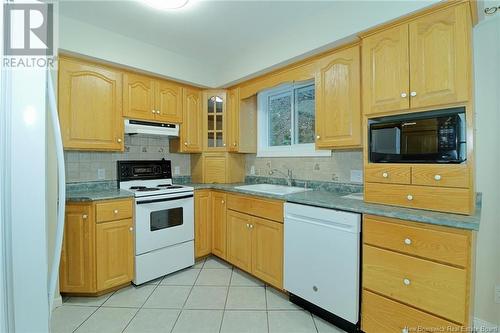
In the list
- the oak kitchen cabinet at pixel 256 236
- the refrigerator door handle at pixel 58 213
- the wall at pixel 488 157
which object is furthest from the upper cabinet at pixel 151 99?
the wall at pixel 488 157

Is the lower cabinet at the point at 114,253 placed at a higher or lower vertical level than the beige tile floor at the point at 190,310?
higher

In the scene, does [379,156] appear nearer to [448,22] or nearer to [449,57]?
[449,57]

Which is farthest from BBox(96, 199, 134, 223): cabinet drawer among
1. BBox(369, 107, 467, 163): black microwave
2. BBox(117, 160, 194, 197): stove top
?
BBox(369, 107, 467, 163): black microwave

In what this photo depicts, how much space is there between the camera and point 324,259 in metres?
1.79

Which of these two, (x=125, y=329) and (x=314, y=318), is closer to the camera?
(x=125, y=329)

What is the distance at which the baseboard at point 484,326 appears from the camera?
1.66 metres

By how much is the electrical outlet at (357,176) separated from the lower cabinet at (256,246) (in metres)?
0.82

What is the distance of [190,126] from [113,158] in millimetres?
966

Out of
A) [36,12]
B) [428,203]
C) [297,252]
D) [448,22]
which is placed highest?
[448,22]

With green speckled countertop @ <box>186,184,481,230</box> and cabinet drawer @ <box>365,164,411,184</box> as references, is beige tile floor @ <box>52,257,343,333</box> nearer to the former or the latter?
green speckled countertop @ <box>186,184,481,230</box>

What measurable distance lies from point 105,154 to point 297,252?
2300 mm

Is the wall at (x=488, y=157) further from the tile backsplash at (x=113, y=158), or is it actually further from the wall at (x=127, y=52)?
the tile backsplash at (x=113, y=158)

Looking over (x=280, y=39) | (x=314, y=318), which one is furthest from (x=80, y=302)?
(x=280, y=39)

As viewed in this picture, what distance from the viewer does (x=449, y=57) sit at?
4.78ft
